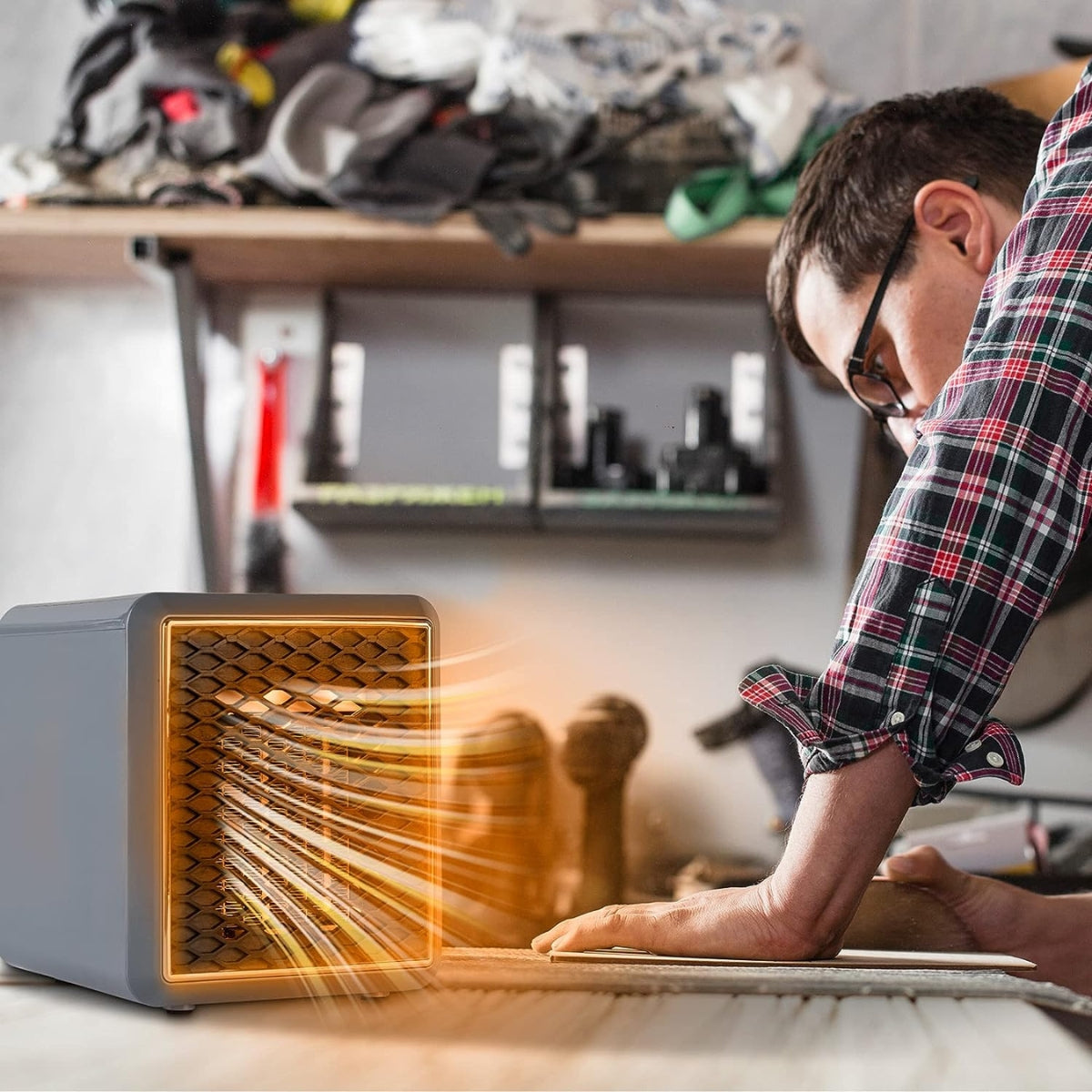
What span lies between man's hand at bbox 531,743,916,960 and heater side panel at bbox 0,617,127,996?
22 cm

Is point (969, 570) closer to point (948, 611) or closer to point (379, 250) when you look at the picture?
point (948, 611)

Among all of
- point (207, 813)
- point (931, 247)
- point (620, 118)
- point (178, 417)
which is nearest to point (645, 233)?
point (620, 118)

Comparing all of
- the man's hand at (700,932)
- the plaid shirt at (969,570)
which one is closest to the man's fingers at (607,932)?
the man's hand at (700,932)

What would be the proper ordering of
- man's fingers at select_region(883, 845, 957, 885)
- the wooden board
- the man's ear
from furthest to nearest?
the man's ear
man's fingers at select_region(883, 845, 957, 885)
the wooden board

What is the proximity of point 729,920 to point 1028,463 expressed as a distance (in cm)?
28

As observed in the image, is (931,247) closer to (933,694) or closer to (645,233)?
(933,694)

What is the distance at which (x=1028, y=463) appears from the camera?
62 cm

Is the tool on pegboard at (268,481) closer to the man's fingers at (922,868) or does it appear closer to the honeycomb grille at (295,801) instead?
the man's fingers at (922,868)

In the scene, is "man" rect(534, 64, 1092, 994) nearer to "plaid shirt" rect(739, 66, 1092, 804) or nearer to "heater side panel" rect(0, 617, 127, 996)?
"plaid shirt" rect(739, 66, 1092, 804)

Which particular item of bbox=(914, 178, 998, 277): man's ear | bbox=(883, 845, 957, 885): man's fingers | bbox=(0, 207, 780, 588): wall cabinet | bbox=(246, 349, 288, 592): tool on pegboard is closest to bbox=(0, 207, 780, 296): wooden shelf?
bbox=(0, 207, 780, 588): wall cabinet

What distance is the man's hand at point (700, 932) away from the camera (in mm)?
571

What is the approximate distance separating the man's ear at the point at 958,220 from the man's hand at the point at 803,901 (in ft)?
1.65

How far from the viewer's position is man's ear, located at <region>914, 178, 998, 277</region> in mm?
936

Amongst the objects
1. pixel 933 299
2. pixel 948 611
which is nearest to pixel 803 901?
pixel 948 611
